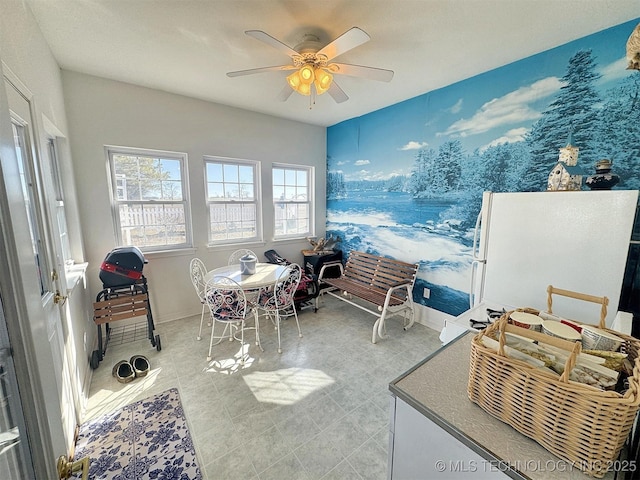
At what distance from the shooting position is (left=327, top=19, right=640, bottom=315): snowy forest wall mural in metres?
1.97

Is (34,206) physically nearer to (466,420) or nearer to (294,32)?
(294,32)

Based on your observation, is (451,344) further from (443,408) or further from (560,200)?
(560,200)

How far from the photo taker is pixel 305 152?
430 centimetres

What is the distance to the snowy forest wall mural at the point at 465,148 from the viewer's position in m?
1.97

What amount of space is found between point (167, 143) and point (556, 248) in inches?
150

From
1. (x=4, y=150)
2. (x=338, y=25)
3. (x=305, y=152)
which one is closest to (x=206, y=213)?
(x=305, y=152)

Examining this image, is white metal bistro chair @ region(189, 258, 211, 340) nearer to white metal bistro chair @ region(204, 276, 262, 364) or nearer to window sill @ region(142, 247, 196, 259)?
window sill @ region(142, 247, 196, 259)

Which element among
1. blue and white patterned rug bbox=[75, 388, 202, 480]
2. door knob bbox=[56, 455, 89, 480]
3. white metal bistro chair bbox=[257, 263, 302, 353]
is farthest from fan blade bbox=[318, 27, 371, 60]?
blue and white patterned rug bbox=[75, 388, 202, 480]

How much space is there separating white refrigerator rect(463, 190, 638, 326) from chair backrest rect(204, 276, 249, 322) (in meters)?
2.10

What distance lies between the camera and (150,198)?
3131 mm

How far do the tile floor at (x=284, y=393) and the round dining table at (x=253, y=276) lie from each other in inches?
27.8

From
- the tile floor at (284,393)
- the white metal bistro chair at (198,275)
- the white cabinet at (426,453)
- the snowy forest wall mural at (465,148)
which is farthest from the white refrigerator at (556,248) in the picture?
the white metal bistro chair at (198,275)

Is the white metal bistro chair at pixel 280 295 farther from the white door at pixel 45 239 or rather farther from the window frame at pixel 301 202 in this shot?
the white door at pixel 45 239

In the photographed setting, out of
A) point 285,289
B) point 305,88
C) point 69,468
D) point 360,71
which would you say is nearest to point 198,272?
point 285,289
